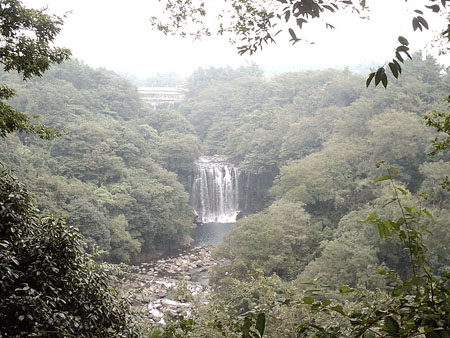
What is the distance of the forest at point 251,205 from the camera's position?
1.81 meters

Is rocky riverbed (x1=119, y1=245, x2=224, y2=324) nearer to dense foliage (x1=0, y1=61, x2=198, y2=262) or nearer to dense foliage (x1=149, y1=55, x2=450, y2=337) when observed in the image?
dense foliage (x1=0, y1=61, x2=198, y2=262)

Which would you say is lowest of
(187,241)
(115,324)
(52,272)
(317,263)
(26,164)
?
(187,241)

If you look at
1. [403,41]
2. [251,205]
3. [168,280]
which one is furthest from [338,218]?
[403,41]

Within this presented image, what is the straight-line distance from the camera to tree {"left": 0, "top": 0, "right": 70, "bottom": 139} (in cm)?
473

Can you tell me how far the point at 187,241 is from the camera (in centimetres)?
1806

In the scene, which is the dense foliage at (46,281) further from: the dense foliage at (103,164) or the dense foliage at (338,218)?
the dense foliage at (103,164)

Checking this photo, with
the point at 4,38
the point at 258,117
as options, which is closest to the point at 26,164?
the point at 4,38

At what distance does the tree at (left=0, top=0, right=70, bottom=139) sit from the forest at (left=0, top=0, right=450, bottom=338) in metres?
0.08

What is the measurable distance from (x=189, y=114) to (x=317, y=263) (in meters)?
24.1

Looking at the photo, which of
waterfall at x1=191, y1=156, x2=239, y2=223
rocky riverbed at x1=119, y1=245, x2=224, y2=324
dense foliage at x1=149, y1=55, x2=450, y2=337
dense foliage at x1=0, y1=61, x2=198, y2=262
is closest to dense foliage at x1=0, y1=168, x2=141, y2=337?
dense foliage at x1=149, y1=55, x2=450, y2=337

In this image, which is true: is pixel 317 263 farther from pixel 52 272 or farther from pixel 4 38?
pixel 4 38

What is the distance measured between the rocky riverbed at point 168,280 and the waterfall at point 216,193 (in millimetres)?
4986

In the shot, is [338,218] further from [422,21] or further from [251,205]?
[422,21]

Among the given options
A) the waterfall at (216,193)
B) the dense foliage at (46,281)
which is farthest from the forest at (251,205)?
the waterfall at (216,193)
